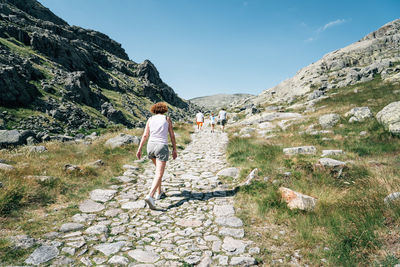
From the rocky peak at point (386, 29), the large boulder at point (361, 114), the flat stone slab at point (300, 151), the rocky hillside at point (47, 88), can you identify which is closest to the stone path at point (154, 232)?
the flat stone slab at point (300, 151)

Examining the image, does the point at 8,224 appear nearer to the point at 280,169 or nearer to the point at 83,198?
the point at 83,198

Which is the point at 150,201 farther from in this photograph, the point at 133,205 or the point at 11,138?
the point at 11,138

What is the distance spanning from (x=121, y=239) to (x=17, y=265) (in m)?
1.50

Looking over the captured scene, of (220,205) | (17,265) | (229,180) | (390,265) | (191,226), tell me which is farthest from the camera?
(229,180)

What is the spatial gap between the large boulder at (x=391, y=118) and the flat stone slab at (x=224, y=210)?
10.9 meters

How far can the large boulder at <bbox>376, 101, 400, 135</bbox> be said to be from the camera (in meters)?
10.8

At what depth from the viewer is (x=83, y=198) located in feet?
19.0

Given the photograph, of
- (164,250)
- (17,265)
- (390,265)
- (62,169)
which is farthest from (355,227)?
(62,169)

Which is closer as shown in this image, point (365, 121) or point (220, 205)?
point (220, 205)

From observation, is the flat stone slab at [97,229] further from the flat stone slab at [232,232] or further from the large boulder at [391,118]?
the large boulder at [391,118]

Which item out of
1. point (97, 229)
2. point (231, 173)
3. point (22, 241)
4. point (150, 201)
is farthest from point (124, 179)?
point (22, 241)

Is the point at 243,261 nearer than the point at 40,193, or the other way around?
the point at 243,261

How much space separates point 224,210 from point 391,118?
40.5 feet

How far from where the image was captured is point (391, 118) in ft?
38.2
